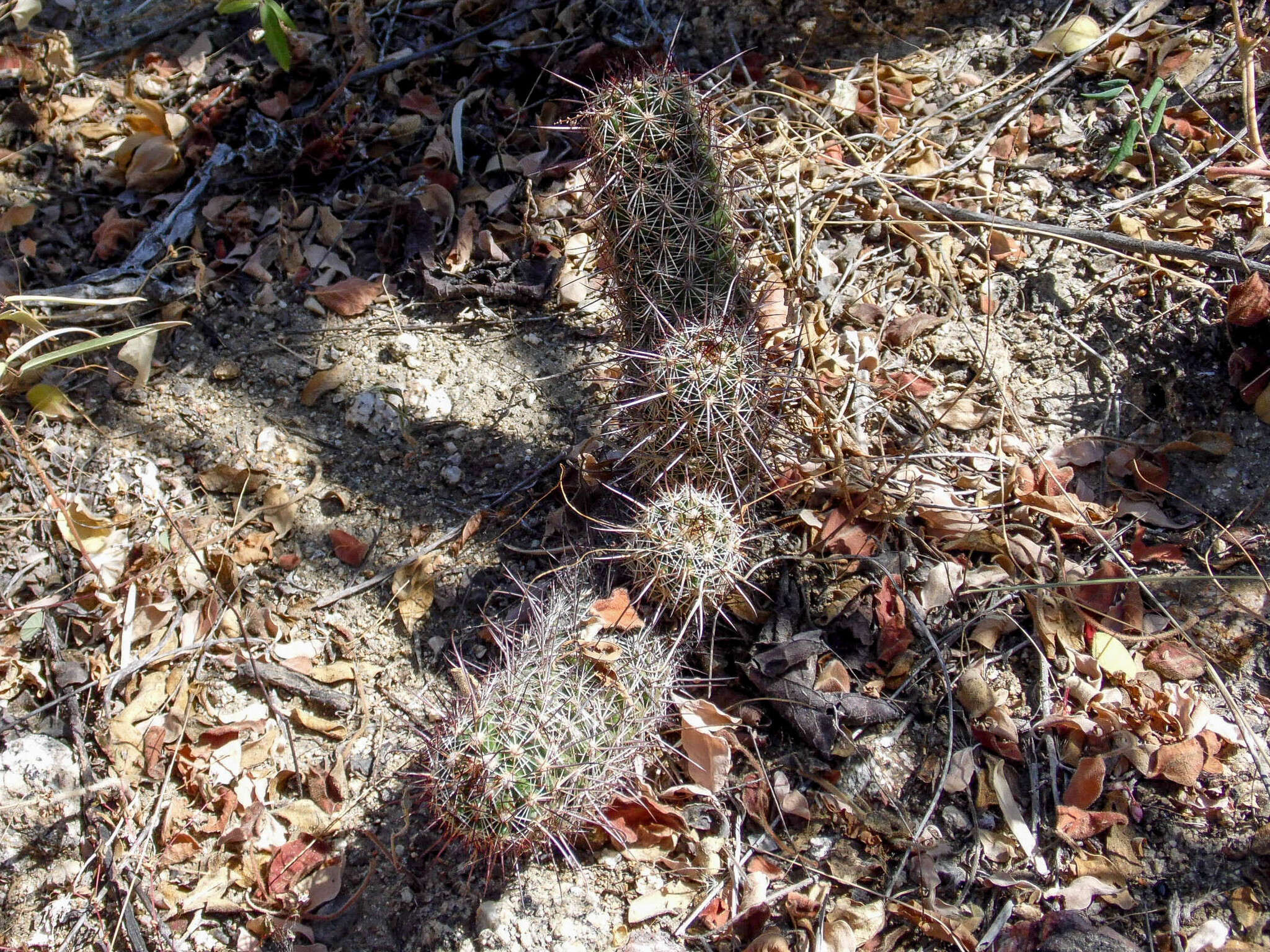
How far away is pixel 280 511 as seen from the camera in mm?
2613

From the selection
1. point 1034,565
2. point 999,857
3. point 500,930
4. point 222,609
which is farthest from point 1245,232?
point 222,609

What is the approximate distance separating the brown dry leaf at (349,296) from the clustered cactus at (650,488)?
108 centimetres

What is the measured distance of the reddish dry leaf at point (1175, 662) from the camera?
84.4 inches

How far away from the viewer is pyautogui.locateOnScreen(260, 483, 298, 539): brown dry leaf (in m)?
2.60

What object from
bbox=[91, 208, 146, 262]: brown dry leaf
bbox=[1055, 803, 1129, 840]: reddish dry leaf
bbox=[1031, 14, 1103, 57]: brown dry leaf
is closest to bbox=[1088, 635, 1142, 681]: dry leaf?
bbox=[1055, 803, 1129, 840]: reddish dry leaf

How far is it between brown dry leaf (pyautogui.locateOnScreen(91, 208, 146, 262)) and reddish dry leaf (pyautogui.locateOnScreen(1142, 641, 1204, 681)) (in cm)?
354

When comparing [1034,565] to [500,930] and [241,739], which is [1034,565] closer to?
[500,930]

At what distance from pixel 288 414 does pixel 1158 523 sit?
2.61 metres

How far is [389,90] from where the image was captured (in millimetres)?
3307

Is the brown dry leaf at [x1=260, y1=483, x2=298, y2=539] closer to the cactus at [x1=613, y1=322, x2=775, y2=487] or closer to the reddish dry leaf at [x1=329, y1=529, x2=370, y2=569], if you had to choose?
the reddish dry leaf at [x1=329, y1=529, x2=370, y2=569]

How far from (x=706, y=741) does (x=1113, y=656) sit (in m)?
1.05

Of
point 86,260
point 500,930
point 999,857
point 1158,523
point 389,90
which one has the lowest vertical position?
point 999,857

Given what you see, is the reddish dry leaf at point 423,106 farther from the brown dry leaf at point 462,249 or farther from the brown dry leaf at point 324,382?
the brown dry leaf at point 324,382

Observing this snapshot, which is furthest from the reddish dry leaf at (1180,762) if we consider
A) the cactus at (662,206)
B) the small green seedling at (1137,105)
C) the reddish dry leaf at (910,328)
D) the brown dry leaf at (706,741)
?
the small green seedling at (1137,105)
